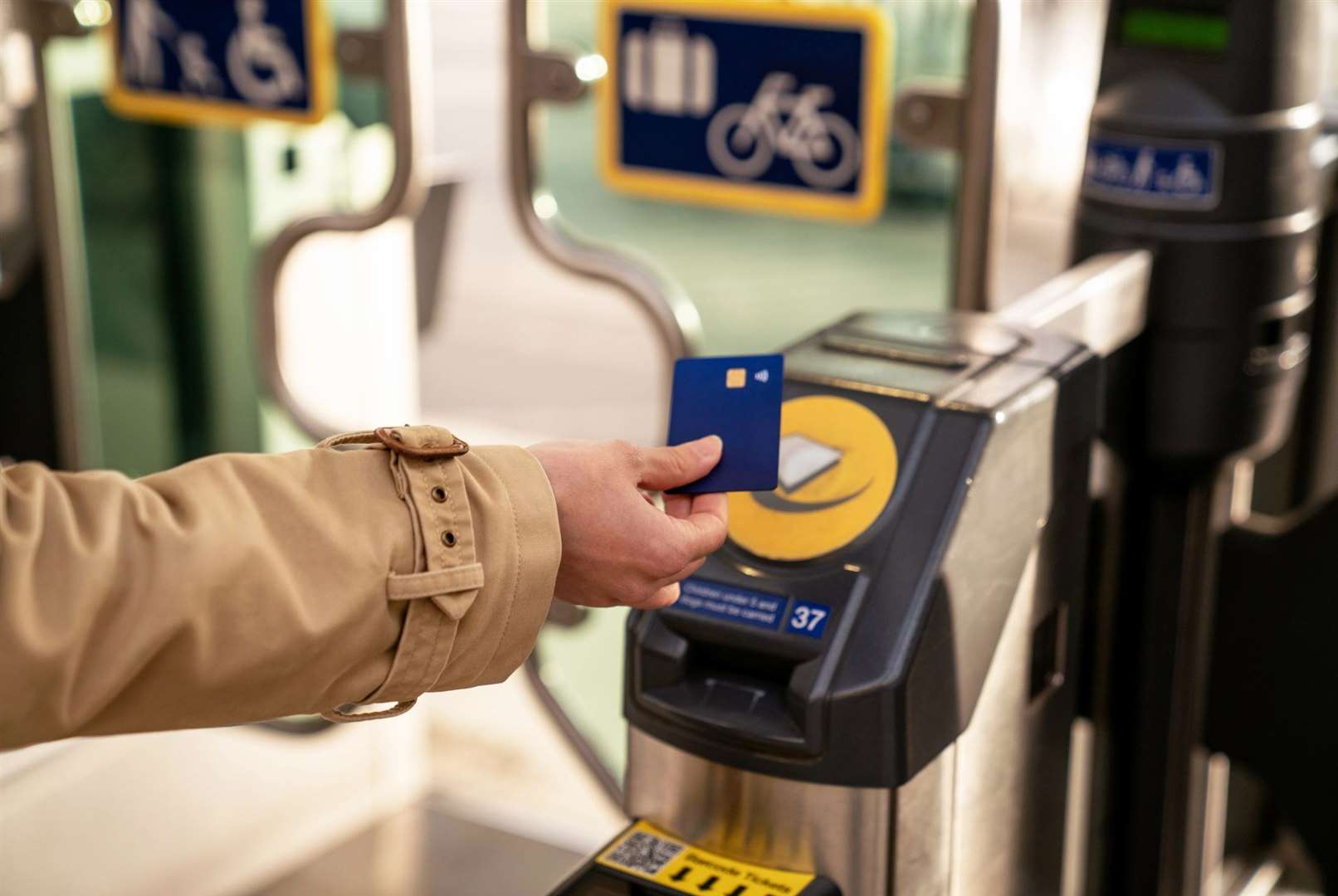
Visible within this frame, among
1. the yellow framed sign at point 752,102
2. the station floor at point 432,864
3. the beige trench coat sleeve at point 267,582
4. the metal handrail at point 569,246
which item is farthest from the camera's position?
the station floor at point 432,864

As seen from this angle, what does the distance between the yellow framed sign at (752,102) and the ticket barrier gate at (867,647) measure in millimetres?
785

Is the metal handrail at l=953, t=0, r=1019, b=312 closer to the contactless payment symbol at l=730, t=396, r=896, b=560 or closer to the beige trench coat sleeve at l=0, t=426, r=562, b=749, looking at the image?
the contactless payment symbol at l=730, t=396, r=896, b=560

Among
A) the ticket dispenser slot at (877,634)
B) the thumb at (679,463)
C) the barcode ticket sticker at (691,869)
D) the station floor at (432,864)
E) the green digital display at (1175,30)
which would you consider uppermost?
the green digital display at (1175,30)

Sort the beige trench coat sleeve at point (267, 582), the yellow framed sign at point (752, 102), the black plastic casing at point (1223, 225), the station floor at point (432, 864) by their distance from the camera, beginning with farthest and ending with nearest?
the station floor at point (432, 864), the yellow framed sign at point (752, 102), the black plastic casing at point (1223, 225), the beige trench coat sleeve at point (267, 582)

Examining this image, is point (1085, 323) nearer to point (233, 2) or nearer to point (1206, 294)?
point (1206, 294)

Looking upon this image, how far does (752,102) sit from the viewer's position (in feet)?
6.59

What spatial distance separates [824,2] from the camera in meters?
1.93

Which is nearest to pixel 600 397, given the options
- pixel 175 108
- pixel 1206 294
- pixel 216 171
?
pixel 216 171

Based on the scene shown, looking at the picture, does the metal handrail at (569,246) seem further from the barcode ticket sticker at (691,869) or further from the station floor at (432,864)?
the barcode ticket sticker at (691,869)

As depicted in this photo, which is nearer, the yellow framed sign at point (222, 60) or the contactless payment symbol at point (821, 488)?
the contactless payment symbol at point (821, 488)

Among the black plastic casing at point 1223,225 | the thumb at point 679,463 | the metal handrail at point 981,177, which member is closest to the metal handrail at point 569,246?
the metal handrail at point 981,177

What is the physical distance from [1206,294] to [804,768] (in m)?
0.67

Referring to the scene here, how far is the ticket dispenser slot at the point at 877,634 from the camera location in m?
1.06

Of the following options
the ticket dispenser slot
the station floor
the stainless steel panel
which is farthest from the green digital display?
the station floor
